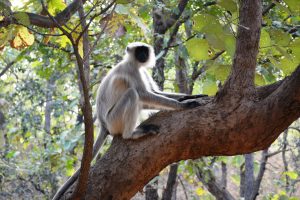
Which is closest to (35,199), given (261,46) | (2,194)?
(2,194)

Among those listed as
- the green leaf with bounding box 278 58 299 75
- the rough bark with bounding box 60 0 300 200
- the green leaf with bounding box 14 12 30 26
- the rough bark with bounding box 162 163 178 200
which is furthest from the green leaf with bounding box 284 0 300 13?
the rough bark with bounding box 162 163 178 200

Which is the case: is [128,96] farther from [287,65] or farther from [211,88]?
[287,65]

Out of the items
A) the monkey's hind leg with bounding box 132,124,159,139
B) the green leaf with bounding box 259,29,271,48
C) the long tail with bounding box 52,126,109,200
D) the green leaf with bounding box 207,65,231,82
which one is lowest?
the long tail with bounding box 52,126,109,200

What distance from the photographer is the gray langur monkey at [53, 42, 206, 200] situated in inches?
129

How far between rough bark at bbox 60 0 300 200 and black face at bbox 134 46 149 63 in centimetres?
161

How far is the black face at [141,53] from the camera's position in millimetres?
3963

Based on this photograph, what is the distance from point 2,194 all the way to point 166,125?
6.40m

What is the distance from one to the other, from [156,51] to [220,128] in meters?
2.69

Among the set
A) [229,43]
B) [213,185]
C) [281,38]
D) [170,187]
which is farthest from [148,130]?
[213,185]

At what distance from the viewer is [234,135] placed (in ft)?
7.12

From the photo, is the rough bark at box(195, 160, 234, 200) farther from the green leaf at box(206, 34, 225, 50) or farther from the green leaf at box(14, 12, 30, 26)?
the green leaf at box(14, 12, 30, 26)

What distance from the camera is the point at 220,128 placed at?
2.20 meters

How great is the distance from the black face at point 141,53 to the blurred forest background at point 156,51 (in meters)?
0.20

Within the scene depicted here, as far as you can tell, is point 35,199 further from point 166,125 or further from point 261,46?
point 261,46
